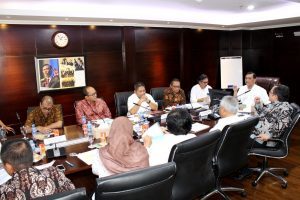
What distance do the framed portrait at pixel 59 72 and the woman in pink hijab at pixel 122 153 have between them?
333 cm

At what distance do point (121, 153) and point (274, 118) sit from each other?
1.97 metres

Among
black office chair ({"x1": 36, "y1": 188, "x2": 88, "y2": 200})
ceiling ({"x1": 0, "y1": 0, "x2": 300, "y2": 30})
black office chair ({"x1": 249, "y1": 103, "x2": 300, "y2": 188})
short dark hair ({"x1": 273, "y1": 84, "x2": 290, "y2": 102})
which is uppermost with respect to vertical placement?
ceiling ({"x1": 0, "y1": 0, "x2": 300, "y2": 30})

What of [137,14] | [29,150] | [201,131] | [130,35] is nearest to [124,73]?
[130,35]

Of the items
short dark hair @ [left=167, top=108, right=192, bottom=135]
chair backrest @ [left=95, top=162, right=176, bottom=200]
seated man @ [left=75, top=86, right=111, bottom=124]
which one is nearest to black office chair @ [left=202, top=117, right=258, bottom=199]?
short dark hair @ [left=167, top=108, right=192, bottom=135]

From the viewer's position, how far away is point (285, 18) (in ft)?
19.0

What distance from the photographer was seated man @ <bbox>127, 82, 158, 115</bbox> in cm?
420

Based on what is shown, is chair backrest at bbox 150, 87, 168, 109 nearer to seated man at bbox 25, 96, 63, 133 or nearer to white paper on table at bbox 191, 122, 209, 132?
white paper on table at bbox 191, 122, 209, 132

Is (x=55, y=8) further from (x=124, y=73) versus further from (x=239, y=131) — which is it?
(x=239, y=131)

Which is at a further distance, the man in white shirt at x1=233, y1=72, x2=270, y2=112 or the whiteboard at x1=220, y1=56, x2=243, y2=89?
the whiteboard at x1=220, y1=56, x2=243, y2=89

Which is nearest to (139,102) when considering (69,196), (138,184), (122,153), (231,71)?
(122,153)

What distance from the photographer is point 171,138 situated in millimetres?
2287

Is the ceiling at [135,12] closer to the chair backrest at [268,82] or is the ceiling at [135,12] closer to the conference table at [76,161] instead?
the chair backrest at [268,82]

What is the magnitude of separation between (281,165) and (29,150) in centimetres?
330

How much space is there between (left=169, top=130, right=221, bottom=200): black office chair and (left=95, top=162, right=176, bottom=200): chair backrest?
31cm
